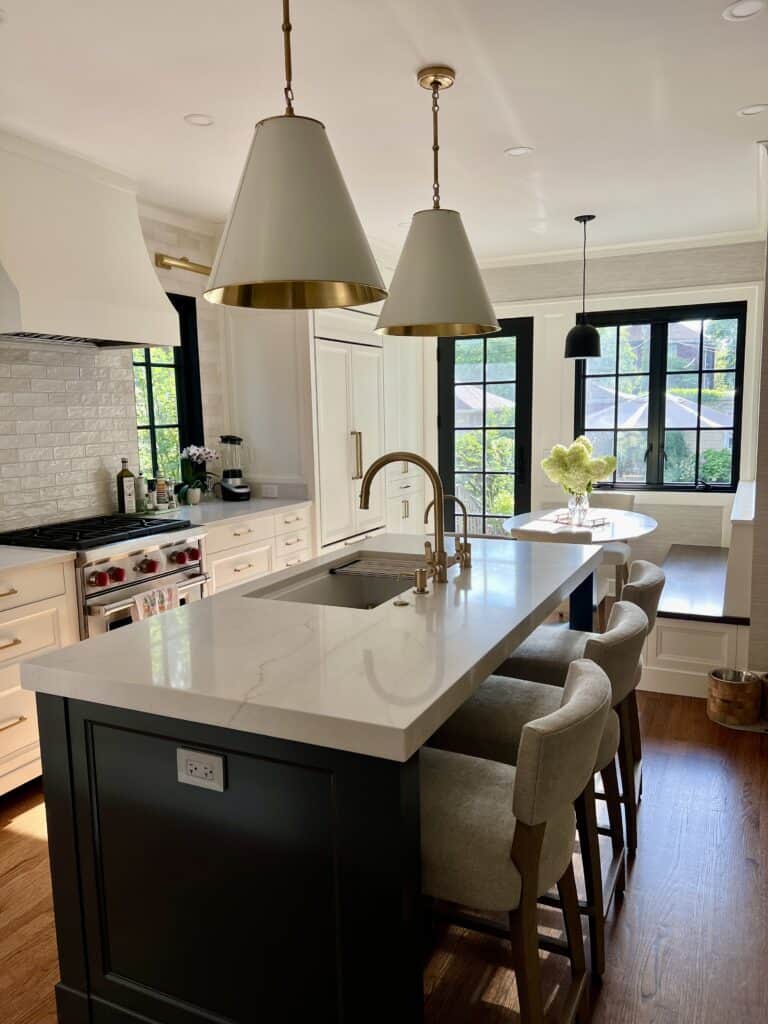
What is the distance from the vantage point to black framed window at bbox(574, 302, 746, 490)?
5.72 m

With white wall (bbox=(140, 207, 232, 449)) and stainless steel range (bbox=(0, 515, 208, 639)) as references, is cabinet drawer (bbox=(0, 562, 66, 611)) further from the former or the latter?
white wall (bbox=(140, 207, 232, 449))

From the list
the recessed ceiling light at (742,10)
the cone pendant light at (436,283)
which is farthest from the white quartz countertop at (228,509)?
the recessed ceiling light at (742,10)

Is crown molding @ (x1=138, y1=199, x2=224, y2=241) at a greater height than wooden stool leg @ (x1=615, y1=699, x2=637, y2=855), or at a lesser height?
greater

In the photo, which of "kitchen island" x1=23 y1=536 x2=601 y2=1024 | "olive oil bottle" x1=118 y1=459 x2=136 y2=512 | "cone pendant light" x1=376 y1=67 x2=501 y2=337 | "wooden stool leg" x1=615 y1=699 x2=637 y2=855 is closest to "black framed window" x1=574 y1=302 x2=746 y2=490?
"olive oil bottle" x1=118 y1=459 x2=136 y2=512

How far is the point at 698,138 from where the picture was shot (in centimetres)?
351

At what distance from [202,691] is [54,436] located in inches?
109

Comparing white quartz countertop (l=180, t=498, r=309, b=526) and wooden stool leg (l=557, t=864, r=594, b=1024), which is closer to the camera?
wooden stool leg (l=557, t=864, r=594, b=1024)

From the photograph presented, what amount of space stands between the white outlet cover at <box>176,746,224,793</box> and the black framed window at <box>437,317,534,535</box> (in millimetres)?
5117

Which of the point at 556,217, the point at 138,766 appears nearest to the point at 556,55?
the point at 556,217

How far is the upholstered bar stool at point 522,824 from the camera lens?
1379 millimetres

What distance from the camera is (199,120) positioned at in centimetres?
311

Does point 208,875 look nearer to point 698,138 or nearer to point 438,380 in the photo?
point 698,138

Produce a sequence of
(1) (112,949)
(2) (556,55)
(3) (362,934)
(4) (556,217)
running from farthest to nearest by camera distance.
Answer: (4) (556,217), (2) (556,55), (1) (112,949), (3) (362,934)

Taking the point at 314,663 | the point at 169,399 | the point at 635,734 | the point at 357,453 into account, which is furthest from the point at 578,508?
the point at 314,663
